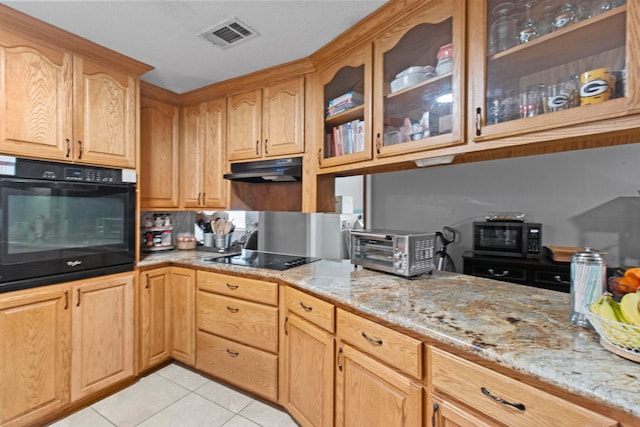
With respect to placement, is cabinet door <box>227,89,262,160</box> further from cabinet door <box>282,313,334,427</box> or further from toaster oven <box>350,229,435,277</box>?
cabinet door <box>282,313,334,427</box>

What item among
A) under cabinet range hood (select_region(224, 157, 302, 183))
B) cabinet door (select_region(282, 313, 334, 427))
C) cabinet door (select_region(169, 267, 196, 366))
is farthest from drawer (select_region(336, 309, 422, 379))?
cabinet door (select_region(169, 267, 196, 366))

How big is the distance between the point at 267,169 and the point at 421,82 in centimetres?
123

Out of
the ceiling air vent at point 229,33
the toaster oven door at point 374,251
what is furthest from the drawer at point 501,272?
the ceiling air vent at point 229,33

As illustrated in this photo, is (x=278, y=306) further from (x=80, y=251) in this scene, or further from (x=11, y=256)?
(x=11, y=256)

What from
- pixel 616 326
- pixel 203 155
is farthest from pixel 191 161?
pixel 616 326

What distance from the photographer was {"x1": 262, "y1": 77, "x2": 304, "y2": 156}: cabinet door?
7.02 ft

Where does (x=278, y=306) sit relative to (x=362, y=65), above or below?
below

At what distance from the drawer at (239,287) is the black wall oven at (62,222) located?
54 centimetres

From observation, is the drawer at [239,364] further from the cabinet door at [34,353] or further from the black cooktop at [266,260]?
the cabinet door at [34,353]

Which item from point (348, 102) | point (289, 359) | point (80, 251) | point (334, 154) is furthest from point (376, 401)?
point (80, 251)

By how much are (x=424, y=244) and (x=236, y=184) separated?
5.47ft

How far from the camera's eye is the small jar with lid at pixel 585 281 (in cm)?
96

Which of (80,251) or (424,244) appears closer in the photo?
(424,244)

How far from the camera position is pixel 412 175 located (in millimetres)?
3320
